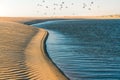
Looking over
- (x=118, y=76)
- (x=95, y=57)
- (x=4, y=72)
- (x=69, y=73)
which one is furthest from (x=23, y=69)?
(x=95, y=57)

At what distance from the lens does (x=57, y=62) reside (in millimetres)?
17891

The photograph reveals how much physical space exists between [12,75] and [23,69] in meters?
1.34

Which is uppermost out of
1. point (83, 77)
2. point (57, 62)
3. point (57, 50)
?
point (83, 77)

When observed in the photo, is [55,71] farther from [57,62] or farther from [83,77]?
[57,62]

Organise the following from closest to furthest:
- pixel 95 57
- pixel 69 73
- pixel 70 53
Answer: pixel 69 73 → pixel 95 57 → pixel 70 53

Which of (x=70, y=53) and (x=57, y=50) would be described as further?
(x=57, y=50)

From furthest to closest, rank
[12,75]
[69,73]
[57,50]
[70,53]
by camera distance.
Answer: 1. [57,50]
2. [70,53]
3. [69,73]
4. [12,75]

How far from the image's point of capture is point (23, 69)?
549 inches

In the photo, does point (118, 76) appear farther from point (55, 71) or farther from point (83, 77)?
point (55, 71)

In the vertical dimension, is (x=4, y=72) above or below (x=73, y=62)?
above

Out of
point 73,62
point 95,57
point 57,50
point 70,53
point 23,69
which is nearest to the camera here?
point 23,69

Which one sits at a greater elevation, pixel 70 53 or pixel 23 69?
pixel 23 69

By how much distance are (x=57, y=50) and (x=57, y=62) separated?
4.96 m

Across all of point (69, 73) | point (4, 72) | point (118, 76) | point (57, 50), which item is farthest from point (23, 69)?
point (57, 50)
